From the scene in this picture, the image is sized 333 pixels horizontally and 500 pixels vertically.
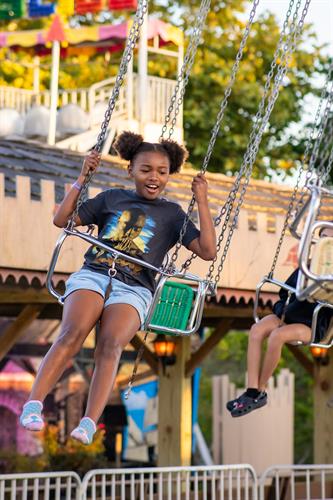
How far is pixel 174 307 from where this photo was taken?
24.9ft

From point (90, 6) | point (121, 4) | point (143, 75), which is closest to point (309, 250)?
point (143, 75)

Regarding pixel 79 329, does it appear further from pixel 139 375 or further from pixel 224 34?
pixel 224 34

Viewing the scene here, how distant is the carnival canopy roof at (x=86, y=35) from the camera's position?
71.1 feet

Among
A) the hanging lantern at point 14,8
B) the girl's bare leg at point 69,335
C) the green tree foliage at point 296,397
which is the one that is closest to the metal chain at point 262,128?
the girl's bare leg at point 69,335

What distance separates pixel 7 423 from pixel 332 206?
203 inches

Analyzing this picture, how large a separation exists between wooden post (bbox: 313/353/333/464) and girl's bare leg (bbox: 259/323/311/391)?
7830 mm

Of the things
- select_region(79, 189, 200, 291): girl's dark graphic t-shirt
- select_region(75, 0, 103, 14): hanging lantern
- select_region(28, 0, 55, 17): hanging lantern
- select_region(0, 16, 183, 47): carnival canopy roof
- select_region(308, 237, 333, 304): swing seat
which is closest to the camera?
select_region(308, 237, 333, 304): swing seat

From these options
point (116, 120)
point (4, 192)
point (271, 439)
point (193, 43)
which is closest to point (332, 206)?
point (271, 439)

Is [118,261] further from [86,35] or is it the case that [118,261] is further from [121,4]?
[121,4]

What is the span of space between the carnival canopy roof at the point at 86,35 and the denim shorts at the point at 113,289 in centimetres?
1417

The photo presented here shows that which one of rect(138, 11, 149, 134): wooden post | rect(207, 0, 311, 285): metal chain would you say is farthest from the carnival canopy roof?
rect(207, 0, 311, 285): metal chain

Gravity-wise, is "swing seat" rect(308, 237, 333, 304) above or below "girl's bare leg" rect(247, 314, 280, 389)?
above

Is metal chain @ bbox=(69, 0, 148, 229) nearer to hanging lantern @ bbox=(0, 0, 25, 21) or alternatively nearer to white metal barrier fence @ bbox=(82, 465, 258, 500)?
white metal barrier fence @ bbox=(82, 465, 258, 500)

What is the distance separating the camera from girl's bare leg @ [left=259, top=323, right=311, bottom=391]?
306 inches
